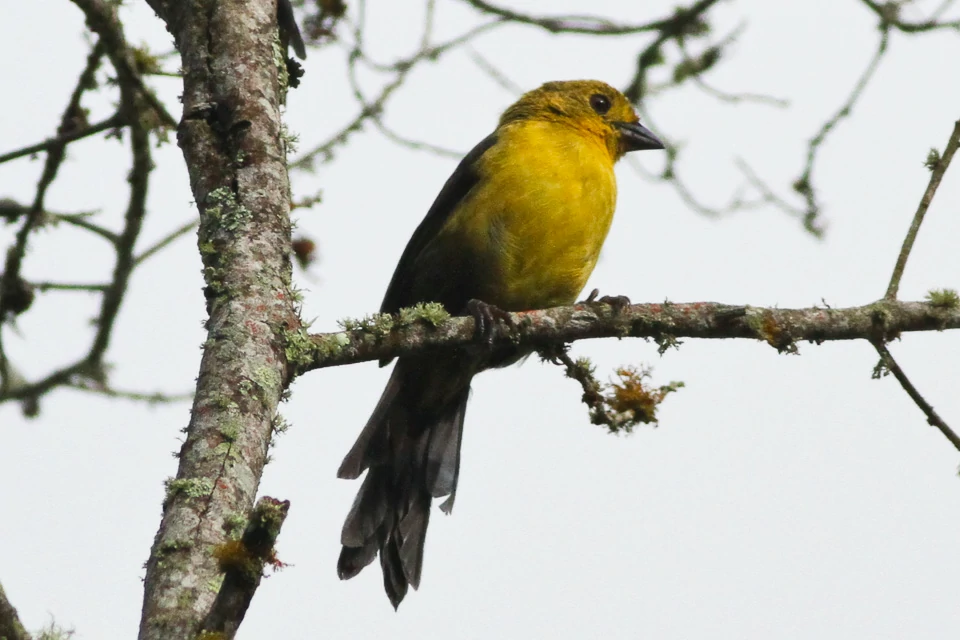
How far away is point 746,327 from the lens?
3.43 metres

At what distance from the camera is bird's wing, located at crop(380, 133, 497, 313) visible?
455 cm

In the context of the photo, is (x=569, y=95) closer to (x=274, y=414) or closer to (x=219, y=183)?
(x=219, y=183)

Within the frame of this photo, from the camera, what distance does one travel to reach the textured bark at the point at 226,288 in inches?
95.1

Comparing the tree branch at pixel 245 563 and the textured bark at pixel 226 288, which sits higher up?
the textured bark at pixel 226 288

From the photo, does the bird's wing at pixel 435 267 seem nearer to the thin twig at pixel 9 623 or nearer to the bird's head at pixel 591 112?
the bird's head at pixel 591 112

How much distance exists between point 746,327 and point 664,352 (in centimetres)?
27

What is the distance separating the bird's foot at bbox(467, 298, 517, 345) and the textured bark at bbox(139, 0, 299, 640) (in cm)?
64

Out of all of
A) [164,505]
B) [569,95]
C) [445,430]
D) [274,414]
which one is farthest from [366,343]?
[569,95]

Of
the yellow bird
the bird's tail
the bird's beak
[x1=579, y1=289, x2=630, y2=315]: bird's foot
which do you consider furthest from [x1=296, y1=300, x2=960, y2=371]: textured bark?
the bird's beak

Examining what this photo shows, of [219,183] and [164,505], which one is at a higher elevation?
[219,183]

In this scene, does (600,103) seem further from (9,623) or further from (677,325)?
(9,623)

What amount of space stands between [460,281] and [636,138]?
4.91ft

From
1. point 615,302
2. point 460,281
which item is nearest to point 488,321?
point 615,302

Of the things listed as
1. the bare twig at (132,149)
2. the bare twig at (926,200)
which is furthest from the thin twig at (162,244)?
the bare twig at (926,200)
